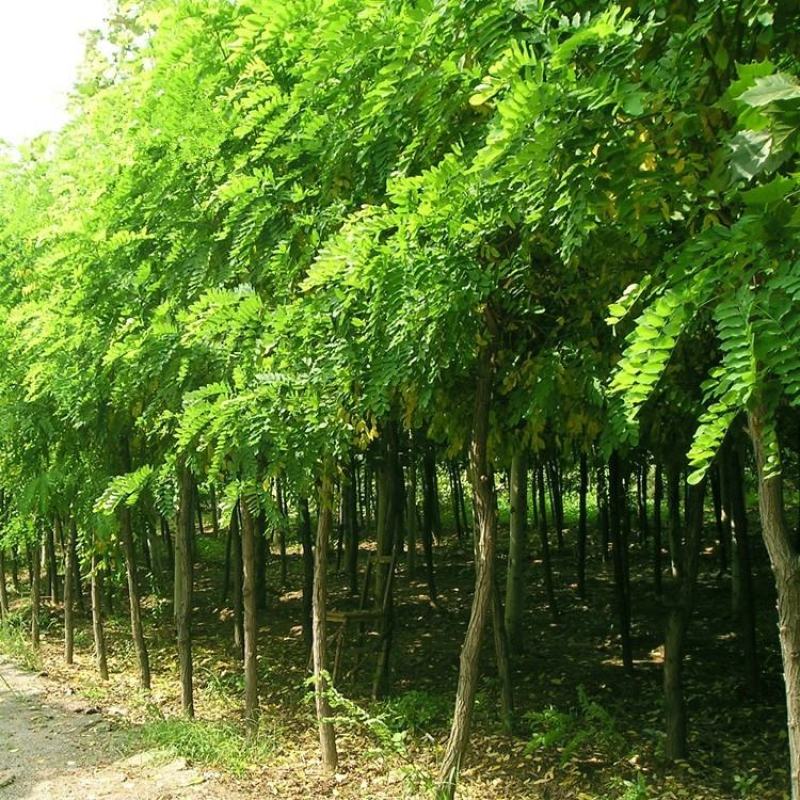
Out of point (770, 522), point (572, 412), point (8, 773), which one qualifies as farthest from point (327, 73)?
point (8, 773)

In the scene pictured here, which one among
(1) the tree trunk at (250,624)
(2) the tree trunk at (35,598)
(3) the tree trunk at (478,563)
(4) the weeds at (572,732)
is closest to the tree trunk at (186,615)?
(1) the tree trunk at (250,624)

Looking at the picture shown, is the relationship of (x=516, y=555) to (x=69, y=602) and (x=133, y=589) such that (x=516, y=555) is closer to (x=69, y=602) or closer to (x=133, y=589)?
(x=133, y=589)

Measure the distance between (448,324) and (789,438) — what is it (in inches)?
175

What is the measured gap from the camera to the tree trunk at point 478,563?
409 centimetres

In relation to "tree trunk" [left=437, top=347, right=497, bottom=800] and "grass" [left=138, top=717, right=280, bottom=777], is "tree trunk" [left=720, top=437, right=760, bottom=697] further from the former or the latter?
"grass" [left=138, top=717, right=280, bottom=777]

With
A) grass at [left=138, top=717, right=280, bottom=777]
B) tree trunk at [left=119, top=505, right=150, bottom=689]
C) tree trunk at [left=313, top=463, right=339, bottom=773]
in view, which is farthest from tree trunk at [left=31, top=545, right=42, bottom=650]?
tree trunk at [left=313, top=463, right=339, bottom=773]

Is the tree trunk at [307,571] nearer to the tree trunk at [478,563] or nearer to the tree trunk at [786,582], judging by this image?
the tree trunk at [478,563]

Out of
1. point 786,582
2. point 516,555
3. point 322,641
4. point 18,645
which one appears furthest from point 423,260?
point 18,645

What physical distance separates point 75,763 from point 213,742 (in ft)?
3.97

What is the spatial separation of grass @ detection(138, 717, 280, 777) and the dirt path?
0.13 meters

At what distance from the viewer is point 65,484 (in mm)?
8305

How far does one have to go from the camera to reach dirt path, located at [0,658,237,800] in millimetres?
5629

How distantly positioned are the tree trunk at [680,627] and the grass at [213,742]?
2.92 meters

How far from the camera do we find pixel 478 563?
14.1ft
